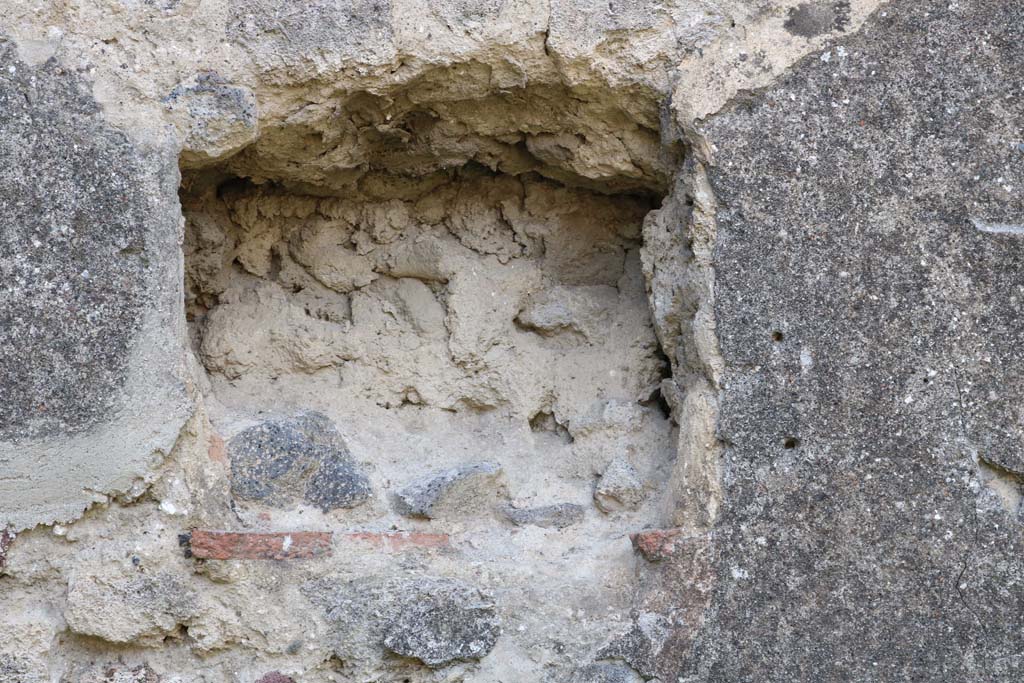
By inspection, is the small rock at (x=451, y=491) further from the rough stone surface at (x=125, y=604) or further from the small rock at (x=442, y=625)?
the rough stone surface at (x=125, y=604)

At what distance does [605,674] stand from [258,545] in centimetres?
70

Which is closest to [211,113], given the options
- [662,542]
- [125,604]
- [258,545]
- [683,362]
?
[258,545]

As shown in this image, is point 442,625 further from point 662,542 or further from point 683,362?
point 683,362

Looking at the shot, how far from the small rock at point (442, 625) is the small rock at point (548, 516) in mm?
208

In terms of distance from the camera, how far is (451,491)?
2.35m

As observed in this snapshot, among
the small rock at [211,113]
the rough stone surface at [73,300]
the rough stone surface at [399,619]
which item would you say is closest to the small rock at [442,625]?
the rough stone surface at [399,619]

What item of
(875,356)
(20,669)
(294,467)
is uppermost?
(875,356)

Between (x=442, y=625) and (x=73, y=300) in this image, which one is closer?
(x=73, y=300)

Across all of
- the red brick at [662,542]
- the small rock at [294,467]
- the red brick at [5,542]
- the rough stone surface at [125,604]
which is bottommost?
the rough stone surface at [125,604]

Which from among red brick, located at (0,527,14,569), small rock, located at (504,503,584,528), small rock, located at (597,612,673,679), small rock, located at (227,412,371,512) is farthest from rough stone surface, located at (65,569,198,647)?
small rock, located at (597,612,673,679)

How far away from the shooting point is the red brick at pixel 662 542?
7.19 ft

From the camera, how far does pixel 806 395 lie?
2168mm

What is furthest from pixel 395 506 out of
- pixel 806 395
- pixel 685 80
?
pixel 685 80

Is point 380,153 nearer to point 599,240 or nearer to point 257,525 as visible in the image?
point 599,240
